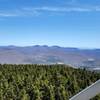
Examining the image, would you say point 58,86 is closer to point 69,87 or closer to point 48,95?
Result: point 69,87

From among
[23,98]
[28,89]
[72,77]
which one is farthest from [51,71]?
[23,98]

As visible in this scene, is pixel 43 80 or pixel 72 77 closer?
pixel 43 80

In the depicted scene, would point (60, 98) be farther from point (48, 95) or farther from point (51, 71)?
point (51, 71)

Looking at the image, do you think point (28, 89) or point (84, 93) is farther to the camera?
point (28, 89)

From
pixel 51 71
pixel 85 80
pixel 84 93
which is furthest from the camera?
pixel 51 71

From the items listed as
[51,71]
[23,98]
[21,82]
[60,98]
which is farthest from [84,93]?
[51,71]

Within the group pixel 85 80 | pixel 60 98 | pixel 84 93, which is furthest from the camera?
pixel 85 80

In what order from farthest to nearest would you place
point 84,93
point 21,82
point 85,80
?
point 85,80 < point 21,82 < point 84,93

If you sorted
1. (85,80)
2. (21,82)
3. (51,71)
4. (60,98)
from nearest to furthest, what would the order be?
(60,98), (21,82), (85,80), (51,71)
